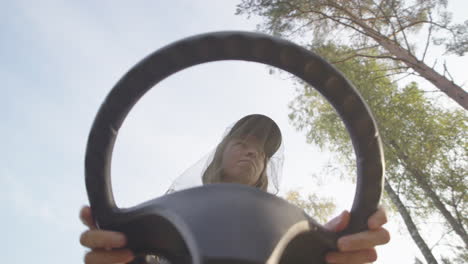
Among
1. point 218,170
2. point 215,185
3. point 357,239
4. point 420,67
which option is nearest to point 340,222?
point 357,239

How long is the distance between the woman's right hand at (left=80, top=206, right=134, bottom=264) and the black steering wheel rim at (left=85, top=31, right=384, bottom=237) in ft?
0.07

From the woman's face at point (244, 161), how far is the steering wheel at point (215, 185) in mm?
A: 447

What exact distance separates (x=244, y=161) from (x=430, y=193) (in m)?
6.60

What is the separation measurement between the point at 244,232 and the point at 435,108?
804 cm

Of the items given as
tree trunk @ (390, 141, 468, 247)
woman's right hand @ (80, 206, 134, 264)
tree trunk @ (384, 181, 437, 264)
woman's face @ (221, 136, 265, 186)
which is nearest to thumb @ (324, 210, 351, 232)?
woman's right hand @ (80, 206, 134, 264)

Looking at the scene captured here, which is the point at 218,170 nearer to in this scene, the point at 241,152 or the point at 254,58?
the point at 241,152

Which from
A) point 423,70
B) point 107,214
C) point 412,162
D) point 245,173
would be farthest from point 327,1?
point 107,214

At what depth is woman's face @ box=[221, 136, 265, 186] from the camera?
2.74ft

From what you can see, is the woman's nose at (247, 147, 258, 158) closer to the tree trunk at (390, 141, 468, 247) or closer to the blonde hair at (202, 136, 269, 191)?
the blonde hair at (202, 136, 269, 191)

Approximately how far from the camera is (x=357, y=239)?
39cm

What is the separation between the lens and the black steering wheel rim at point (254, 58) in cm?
38

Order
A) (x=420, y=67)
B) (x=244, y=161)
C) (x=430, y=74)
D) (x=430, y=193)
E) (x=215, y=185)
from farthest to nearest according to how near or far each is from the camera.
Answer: (x=430, y=193) → (x=420, y=67) → (x=430, y=74) → (x=244, y=161) → (x=215, y=185)

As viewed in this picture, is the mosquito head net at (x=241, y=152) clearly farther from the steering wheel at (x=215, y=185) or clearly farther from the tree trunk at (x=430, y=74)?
the tree trunk at (x=430, y=74)

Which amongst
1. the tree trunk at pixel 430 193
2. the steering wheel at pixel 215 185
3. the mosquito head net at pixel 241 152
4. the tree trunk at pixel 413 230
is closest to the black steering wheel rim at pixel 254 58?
the steering wheel at pixel 215 185
